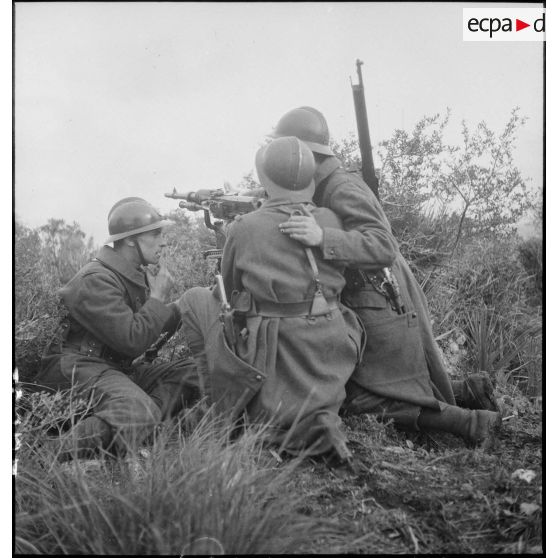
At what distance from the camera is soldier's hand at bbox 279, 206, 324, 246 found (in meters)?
3.47

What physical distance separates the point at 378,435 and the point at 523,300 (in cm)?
368

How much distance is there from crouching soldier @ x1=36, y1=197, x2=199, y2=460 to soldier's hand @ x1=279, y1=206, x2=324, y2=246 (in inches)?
43.7

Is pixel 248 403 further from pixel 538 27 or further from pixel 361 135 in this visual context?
pixel 538 27

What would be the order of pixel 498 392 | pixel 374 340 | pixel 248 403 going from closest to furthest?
pixel 248 403, pixel 374 340, pixel 498 392

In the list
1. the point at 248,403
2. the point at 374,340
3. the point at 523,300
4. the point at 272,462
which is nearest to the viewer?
the point at 272,462

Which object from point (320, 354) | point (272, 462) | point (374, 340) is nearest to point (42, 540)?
point (272, 462)

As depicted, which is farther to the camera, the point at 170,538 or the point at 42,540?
the point at 42,540

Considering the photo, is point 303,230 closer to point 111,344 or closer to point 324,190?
point 324,190

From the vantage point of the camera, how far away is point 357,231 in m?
3.71

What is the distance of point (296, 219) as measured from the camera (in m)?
3.53

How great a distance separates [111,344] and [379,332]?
70.0 inches

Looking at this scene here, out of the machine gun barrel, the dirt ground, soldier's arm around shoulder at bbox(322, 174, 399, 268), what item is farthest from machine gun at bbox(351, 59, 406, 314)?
the dirt ground

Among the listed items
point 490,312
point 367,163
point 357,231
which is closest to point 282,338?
point 357,231

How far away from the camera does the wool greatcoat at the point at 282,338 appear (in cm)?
343
